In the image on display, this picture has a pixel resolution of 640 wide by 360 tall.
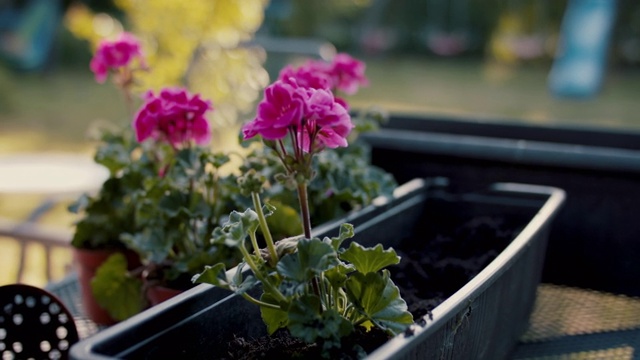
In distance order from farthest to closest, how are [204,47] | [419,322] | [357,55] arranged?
[357,55]
[204,47]
[419,322]

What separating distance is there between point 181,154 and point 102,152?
0.89 ft

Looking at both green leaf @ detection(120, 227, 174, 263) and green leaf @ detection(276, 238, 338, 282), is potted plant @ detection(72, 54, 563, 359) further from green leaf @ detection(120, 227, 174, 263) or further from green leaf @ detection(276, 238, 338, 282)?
green leaf @ detection(120, 227, 174, 263)

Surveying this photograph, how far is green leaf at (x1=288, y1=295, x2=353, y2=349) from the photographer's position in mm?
916

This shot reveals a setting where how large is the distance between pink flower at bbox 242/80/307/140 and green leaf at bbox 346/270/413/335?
0.22 m

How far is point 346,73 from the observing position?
183 centimetres

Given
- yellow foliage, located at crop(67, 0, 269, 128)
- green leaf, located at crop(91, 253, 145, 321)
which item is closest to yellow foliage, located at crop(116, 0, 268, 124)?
yellow foliage, located at crop(67, 0, 269, 128)

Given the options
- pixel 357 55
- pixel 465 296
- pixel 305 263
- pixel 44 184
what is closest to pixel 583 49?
pixel 357 55

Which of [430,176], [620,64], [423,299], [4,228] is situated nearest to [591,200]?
[430,176]

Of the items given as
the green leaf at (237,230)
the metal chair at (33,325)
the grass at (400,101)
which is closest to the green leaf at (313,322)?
the green leaf at (237,230)

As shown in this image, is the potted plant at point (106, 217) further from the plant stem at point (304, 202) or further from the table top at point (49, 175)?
the table top at point (49, 175)

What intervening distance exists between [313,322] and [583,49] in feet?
37.4

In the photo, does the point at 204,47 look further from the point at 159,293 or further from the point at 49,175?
the point at 159,293

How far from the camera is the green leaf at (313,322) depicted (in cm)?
92

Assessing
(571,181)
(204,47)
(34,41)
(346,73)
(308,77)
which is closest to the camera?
(308,77)
